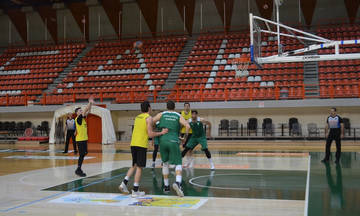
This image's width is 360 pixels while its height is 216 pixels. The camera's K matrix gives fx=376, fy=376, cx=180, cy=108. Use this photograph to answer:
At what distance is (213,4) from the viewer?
29.8 meters

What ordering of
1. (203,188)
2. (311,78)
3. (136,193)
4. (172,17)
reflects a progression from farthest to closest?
→ 1. (172,17)
2. (311,78)
3. (203,188)
4. (136,193)

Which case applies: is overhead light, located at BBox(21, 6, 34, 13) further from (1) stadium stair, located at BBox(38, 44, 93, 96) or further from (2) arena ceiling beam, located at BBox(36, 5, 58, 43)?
(1) stadium stair, located at BBox(38, 44, 93, 96)

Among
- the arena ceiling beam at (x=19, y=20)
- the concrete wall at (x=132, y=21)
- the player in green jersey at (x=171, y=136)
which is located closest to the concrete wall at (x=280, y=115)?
the concrete wall at (x=132, y=21)

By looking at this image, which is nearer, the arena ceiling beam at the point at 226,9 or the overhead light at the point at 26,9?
the arena ceiling beam at the point at 226,9

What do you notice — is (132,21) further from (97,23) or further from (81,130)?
(81,130)

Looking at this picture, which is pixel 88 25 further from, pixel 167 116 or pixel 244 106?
pixel 167 116

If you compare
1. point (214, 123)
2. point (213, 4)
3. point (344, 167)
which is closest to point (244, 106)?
point (214, 123)

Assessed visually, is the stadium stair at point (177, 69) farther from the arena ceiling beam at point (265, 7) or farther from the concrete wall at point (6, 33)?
the concrete wall at point (6, 33)

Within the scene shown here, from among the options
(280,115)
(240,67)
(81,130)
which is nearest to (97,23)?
(240,67)

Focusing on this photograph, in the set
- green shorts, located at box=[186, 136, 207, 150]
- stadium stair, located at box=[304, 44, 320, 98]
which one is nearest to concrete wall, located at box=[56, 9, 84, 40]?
stadium stair, located at box=[304, 44, 320, 98]

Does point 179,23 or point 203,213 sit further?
point 179,23

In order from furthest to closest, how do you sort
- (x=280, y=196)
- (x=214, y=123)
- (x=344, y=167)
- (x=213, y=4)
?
1. (x=213, y=4)
2. (x=214, y=123)
3. (x=344, y=167)
4. (x=280, y=196)

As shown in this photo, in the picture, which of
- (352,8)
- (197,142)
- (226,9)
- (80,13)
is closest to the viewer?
(197,142)

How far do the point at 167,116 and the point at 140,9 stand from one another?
24774 millimetres
